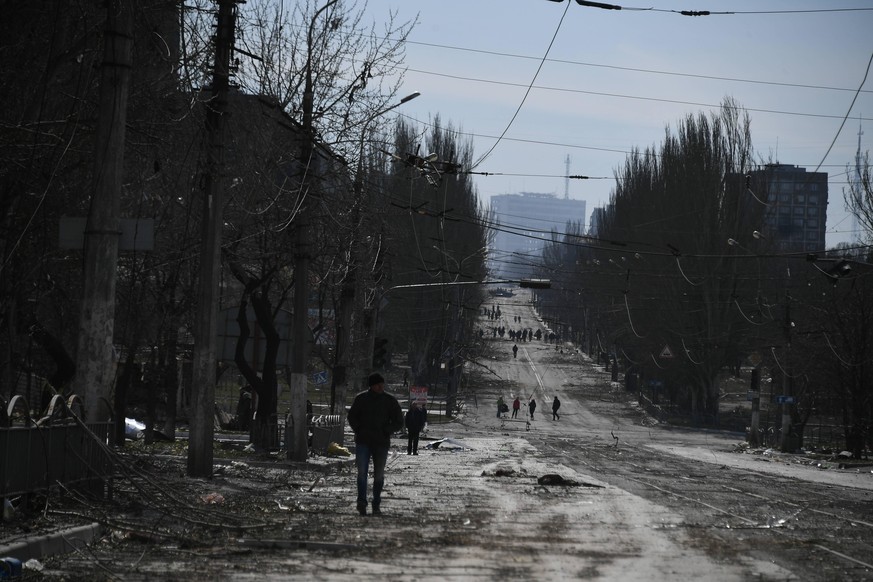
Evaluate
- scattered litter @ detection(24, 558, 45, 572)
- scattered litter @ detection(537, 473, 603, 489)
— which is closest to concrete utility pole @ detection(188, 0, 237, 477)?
scattered litter @ detection(537, 473, 603, 489)

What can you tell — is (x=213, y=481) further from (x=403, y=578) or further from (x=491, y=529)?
(x=403, y=578)

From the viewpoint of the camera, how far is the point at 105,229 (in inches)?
564

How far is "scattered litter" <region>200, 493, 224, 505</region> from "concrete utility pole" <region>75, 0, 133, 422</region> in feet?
5.40

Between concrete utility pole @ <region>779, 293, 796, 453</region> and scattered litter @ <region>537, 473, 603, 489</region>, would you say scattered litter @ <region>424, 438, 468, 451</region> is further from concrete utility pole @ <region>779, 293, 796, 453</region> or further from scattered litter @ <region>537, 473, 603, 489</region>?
scattered litter @ <region>537, 473, 603, 489</region>

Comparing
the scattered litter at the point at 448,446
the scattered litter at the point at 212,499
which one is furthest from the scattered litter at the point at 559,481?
the scattered litter at the point at 448,446

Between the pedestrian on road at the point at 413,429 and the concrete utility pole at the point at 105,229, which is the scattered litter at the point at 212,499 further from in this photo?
the pedestrian on road at the point at 413,429

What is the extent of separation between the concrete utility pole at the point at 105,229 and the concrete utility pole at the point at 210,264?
4248 millimetres

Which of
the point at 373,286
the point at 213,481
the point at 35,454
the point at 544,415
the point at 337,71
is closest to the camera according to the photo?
the point at 35,454

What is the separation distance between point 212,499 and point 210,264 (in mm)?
5343

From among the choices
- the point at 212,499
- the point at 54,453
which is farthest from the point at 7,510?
the point at 212,499

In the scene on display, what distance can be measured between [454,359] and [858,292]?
2652cm

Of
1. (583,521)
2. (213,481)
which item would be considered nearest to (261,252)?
(213,481)

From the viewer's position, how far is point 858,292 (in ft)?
147

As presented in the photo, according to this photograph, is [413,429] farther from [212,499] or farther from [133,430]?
[212,499]
